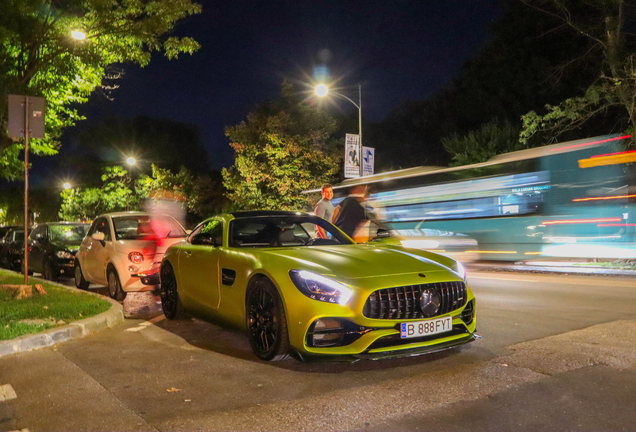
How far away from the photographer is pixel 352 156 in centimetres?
2388

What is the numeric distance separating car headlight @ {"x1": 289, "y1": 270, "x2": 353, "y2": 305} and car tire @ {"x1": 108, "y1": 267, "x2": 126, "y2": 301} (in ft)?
18.9

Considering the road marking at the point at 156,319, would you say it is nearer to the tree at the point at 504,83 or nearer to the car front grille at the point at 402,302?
the car front grille at the point at 402,302

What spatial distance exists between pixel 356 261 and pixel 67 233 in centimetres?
1158

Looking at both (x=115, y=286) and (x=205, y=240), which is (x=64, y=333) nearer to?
(x=205, y=240)

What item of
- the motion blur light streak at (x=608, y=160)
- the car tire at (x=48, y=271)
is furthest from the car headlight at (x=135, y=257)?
the motion blur light streak at (x=608, y=160)

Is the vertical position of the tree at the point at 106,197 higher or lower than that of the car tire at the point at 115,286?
higher

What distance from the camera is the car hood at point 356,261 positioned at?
508 cm

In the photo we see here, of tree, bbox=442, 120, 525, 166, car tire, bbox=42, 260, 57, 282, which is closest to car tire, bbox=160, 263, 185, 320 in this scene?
car tire, bbox=42, 260, 57, 282

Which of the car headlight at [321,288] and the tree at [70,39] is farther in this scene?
the tree at [70,39]

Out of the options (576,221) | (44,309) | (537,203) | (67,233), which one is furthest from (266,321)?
(537,203)

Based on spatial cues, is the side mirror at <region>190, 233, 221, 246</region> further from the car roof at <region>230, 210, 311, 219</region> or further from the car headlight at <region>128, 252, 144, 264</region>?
the car headlight at <region>128, 252, 144, 264</region>

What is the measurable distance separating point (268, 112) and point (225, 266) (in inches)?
1078

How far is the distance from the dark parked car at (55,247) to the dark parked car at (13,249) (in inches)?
99.4

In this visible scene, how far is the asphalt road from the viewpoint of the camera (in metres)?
3.80
